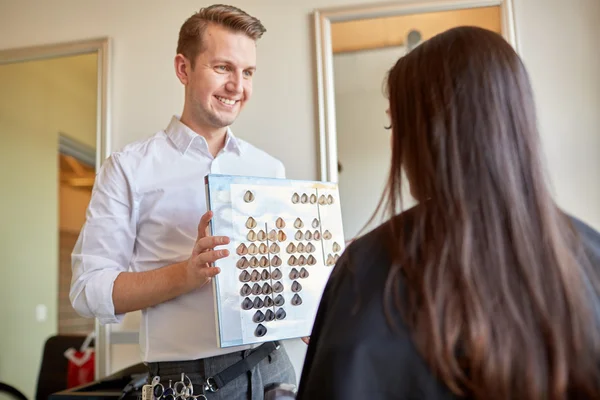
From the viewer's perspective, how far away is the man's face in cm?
137

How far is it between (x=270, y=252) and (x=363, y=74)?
0.83m

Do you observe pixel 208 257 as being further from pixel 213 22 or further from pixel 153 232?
pixel 213 22

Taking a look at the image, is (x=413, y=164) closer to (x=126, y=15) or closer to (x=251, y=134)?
(x=251, y=134)

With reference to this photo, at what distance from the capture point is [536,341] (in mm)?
635

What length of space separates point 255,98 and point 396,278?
132cm

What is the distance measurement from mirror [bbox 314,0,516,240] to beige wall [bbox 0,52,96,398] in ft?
3.27

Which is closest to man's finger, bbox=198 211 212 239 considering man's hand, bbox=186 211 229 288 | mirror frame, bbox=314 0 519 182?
man's hand, bbox=186 211 229 288

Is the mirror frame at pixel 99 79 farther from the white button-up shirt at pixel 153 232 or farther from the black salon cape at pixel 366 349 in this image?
the black salon cape at pixel 366 349

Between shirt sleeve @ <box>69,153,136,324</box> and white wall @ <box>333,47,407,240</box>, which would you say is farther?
white wall @ <box>333,47,407,240</box>

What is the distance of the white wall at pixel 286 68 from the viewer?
5.60 feet

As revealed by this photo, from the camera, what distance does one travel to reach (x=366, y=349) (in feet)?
2.23

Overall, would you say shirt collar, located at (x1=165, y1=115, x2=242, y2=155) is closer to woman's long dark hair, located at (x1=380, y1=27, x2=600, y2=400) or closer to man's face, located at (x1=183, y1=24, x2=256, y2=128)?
man's face, located at (x1=183, y1=24, x2=256, y2=128)

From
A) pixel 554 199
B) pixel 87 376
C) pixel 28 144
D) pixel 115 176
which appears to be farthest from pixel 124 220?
pixel 28 144

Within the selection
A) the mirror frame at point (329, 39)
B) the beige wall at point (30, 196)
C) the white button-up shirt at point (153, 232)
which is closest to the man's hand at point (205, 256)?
the white button-up shirt at point (153, 232)
